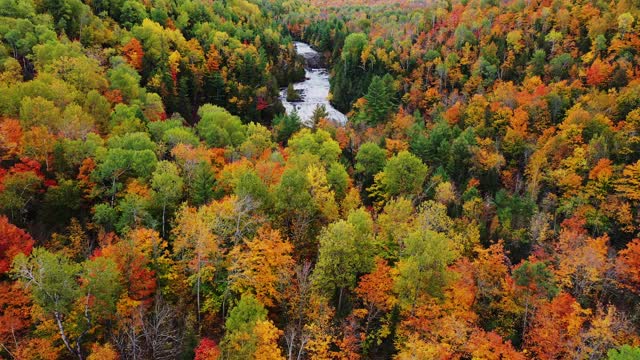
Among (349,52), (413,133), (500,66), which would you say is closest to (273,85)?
(349,52)

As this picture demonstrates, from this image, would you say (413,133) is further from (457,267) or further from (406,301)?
(406,301)

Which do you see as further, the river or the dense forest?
the river

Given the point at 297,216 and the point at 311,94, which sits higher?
the point at 297,216

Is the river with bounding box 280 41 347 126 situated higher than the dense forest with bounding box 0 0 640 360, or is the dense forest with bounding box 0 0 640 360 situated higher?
the dense forest with bounding box 0 0 640 360

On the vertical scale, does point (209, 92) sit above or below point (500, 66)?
below

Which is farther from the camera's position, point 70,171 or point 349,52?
point 349,52
